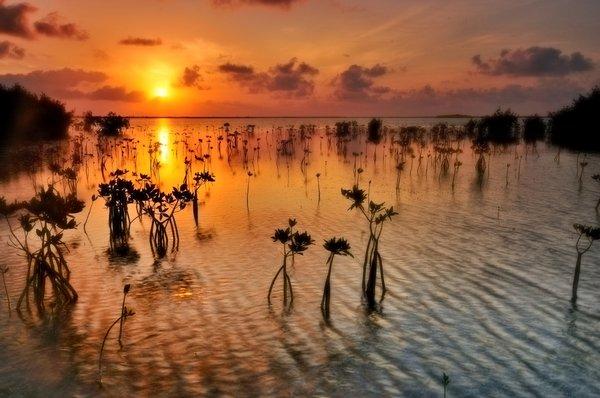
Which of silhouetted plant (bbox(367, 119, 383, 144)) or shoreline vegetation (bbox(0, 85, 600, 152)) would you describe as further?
silhouetted plant (bbox(367, 119, 383, 144))

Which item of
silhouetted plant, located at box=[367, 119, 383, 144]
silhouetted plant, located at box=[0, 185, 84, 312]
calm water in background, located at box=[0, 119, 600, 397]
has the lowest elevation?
calm water in background, located at box=[0, 119, 600, 397]

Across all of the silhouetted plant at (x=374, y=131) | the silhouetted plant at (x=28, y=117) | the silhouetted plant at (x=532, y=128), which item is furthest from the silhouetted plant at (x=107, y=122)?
the silhouetted plant at (x=532, y=128)

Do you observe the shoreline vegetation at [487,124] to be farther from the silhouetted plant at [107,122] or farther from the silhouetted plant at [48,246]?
the silhouetted plant at [48,246]

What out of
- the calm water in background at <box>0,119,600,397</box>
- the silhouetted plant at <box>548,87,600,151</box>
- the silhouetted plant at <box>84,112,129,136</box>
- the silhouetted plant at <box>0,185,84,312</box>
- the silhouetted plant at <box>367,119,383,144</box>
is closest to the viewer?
the calm water in background at <box>0,119,600,397</box>

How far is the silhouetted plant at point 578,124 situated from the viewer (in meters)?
50.2

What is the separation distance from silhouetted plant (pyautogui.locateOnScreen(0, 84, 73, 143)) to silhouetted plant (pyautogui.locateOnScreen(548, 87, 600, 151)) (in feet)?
183

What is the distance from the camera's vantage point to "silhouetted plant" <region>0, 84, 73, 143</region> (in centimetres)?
5057

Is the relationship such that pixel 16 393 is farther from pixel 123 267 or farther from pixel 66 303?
pixel 123 267

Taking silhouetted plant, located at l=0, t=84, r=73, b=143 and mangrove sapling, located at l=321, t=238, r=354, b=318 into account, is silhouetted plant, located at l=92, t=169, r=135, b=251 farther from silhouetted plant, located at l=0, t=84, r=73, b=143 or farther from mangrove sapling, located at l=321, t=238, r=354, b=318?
silhouetted plant, located at l=0, t=84, r=73, b=143

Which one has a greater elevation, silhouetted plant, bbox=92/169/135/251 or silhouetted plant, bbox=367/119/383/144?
silhouetted plant, bbox=367/119/383/144

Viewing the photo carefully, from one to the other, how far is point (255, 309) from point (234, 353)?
1720mm

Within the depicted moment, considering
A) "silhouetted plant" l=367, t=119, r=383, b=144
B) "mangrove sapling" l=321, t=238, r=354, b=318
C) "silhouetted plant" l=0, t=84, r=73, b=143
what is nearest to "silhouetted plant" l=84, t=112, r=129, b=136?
"silhouetted plant" l=0, t=84, r=73, b=143

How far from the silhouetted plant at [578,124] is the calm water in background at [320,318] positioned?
3775cm

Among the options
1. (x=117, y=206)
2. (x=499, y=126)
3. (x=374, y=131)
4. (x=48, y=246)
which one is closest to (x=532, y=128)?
(x=499, y=126)
